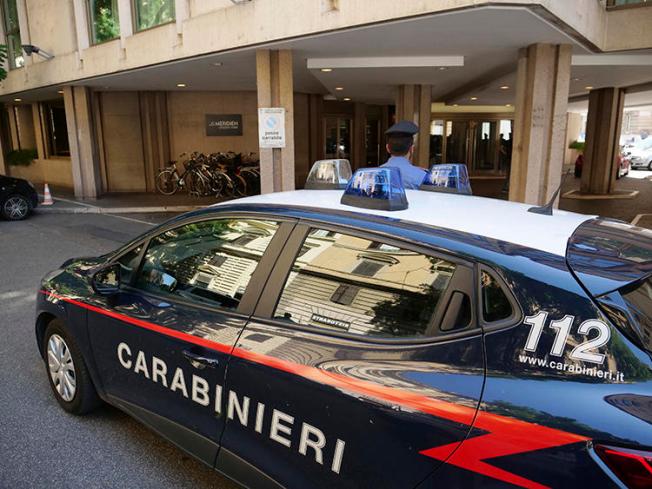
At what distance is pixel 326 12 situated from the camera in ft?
24.3

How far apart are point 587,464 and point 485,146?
78.4 ft

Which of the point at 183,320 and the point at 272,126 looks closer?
the point at 183,320

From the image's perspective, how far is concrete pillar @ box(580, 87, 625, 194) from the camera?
15.2 m

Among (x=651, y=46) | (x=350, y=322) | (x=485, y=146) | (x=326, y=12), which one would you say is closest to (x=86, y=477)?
(x=350, y=322)

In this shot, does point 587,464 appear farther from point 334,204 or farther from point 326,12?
point 326,12

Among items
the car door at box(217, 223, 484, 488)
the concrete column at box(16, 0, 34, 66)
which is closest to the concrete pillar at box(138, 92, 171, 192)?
the concrete column at box(16, 0, 34, 66)

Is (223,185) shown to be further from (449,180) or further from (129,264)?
(449,180)

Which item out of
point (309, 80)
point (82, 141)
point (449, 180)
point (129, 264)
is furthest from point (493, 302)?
point (82, 141)

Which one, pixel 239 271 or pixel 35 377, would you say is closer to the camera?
pixel 239 271

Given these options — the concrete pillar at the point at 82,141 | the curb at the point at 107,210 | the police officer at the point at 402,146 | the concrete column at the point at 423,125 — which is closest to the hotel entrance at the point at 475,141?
the concrete column at the point at 423,125

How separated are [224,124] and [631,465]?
1669 centimetres

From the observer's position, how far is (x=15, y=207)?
1156 cm

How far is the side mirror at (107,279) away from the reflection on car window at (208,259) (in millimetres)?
149

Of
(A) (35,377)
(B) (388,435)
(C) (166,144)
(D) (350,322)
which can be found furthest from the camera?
(C) (166,144)
